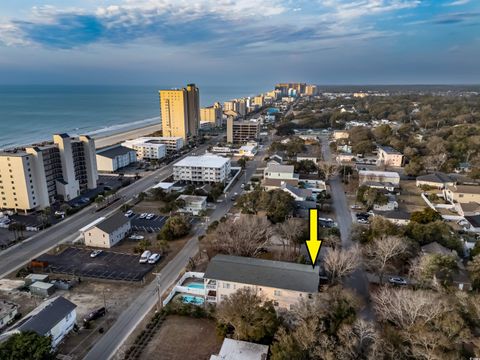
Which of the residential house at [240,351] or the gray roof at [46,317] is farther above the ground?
the gray roof at [46,317]

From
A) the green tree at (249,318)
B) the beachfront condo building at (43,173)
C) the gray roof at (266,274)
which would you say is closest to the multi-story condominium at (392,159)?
the gray roof at (266,274)

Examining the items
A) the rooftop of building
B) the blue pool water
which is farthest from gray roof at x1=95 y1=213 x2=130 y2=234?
the rooftop of building

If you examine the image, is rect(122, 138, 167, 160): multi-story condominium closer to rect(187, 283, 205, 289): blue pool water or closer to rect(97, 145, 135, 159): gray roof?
rect(97, 145, 135, 159): gray roof

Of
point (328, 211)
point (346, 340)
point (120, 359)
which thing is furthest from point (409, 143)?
point (120, 359)

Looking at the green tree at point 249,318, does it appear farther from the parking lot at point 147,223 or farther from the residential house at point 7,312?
the parking lot at point 147,223

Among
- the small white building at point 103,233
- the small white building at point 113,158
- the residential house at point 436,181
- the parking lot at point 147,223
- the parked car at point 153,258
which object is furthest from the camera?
the small white building at point 113,158

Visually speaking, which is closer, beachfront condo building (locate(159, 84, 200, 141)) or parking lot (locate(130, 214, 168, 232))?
parking lot (locate(130, 214, 168, 232))
